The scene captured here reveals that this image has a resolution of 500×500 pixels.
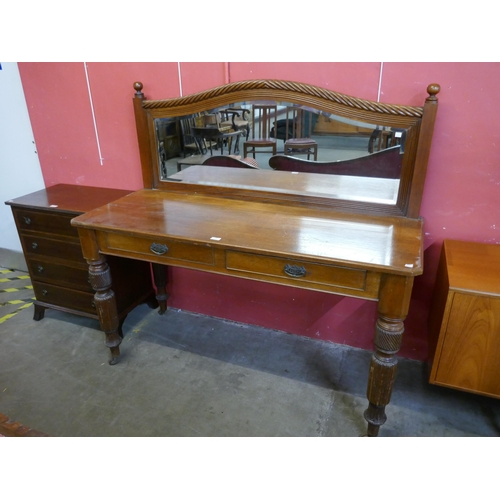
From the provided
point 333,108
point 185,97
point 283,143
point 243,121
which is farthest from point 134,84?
point 333,108

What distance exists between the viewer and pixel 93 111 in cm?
245

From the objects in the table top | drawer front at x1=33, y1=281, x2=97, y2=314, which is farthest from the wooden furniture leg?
drawer front at x1=33, y1=281, x2=97, y2=314

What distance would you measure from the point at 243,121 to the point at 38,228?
1.36m

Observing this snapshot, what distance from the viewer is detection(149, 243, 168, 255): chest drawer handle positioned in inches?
70.8

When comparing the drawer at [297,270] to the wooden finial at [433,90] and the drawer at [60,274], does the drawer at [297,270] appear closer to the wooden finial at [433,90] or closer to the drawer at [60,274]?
the wooden finial at [433,90]

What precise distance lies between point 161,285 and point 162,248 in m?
0.93

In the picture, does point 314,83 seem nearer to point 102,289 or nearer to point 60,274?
point 102,289

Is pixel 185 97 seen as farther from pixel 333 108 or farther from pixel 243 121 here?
pixel 333 108

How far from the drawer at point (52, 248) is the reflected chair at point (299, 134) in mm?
1314

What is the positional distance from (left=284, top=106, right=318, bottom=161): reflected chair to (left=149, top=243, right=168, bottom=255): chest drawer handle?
0.79m

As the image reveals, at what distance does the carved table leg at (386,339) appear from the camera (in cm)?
148

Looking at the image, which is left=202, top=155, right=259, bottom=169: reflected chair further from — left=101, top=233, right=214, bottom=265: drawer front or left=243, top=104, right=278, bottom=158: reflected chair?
left=101, top=233, right=214, bottom=265: drawer front

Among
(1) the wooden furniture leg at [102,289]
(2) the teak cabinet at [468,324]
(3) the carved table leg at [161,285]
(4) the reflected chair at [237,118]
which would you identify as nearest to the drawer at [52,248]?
(1) the wooden furniture leg at [102,289]

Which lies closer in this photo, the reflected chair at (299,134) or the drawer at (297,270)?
the drawer at (297,270)
